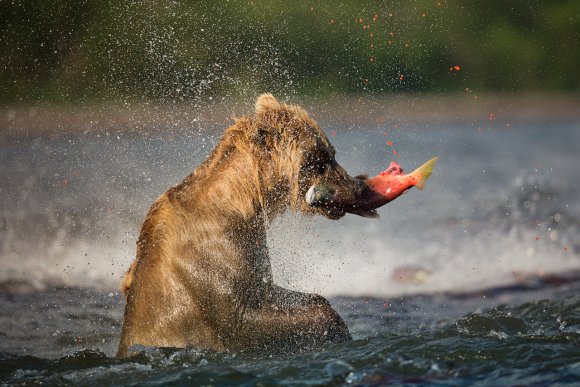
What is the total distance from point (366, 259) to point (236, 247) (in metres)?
4.21

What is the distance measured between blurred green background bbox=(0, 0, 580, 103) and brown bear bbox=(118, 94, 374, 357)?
18.4 feet

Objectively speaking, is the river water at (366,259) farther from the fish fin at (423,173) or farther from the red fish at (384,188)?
the fish fin at (423,173)

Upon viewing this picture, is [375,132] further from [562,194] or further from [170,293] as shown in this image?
[170,293]

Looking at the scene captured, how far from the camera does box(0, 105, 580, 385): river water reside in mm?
5699

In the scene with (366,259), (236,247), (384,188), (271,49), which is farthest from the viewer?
(271,49)

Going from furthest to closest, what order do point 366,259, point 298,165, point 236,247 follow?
point 366,259
point 298,165
point 236,247

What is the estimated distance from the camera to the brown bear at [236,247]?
5.84 meters

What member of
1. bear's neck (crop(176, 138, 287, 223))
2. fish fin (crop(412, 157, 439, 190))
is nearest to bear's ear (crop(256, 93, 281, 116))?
bear's neck (crop(176, 138, 287, 223))

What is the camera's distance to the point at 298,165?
6.00m

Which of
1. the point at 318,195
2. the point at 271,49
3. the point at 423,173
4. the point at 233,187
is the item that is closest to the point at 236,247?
the point at 233,187

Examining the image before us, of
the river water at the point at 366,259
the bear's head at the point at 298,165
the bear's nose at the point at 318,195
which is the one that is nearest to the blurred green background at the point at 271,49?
the river water at the point at 366,259

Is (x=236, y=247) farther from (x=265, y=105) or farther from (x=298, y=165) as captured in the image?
(x=265, y=105)

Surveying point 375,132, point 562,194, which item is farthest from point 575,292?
point 375,132

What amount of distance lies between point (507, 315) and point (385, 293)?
1.56m
